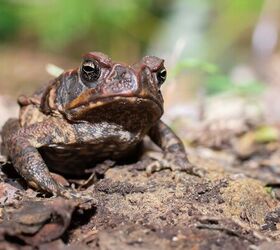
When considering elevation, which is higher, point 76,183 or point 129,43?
point 129,43

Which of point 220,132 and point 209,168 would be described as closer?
point 209,168

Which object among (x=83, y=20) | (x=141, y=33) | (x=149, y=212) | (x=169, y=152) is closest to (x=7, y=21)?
(x=83, y=20)

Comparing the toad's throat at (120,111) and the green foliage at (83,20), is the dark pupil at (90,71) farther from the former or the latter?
the green foliage at (83,20)

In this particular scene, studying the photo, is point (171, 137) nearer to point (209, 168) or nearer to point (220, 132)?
point (209, 168)

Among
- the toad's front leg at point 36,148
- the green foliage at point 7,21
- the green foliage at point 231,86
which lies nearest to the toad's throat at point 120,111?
the toad's front leg at point 36,148

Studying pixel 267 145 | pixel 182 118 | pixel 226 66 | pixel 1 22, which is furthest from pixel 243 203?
pixel 1 22

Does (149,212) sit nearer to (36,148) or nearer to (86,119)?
(86,119)

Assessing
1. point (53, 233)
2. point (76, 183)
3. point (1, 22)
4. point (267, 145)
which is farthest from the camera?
point (1, 22)
